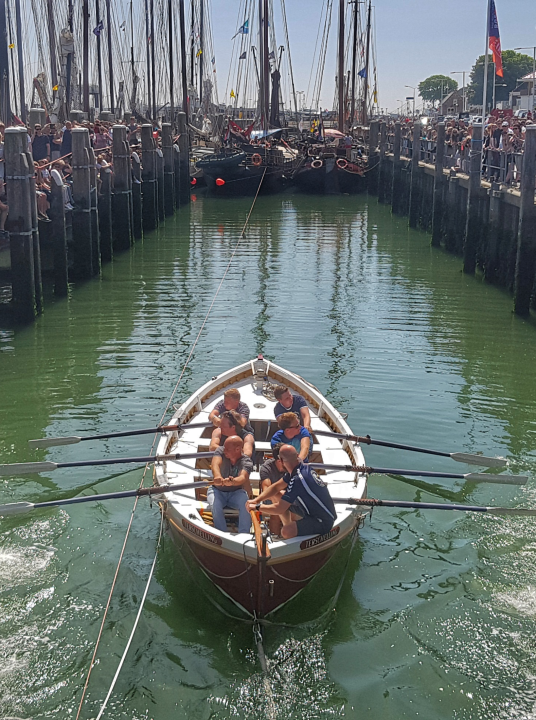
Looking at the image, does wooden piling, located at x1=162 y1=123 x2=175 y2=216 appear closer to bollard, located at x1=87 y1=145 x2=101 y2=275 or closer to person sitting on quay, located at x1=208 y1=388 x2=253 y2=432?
bollard, located at x1=87 y1=145 x2=101 y2=275

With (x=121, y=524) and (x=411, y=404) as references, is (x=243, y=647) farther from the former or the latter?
(x=411, y=404)

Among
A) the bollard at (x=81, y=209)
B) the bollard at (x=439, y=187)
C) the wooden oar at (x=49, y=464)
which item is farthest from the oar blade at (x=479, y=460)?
the bollard at (x=439, y=187)

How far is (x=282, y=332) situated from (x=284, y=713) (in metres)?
13.1

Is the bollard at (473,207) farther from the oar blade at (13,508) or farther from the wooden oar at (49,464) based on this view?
the oar blade at (13,508)

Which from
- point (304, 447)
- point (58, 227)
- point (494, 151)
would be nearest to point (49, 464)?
point (304, 447)

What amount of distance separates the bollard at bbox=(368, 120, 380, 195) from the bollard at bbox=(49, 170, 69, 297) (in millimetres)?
34118

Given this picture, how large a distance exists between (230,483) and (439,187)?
24.4 m

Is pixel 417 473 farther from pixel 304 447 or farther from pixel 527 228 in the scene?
pixel 527 228

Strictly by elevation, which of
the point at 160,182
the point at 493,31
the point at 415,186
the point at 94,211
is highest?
the point at 493,31

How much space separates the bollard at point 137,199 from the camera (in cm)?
3250

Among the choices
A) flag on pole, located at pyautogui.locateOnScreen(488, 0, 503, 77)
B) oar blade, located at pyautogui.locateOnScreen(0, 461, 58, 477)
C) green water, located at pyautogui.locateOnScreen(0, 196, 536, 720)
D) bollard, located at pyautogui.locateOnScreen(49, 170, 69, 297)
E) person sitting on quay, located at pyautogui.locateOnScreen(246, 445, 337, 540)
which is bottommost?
green water, located at pyautogui.locateOnScreen(0, 196, 536, 720)

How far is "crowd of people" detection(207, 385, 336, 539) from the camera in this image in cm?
846

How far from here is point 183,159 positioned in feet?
153

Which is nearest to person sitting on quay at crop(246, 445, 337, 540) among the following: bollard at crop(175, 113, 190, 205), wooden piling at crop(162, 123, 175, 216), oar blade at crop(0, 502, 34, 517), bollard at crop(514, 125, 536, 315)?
oar blade at crop(0, 502, 34, 517)
